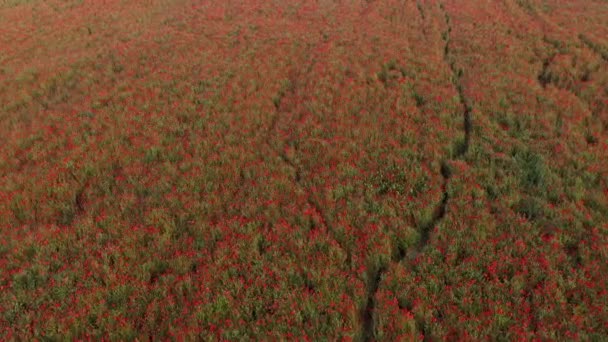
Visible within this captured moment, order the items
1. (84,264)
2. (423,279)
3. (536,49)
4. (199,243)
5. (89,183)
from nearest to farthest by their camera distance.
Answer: (423,279) < (84,264) < (199,243) < (89,183) < (536,49)

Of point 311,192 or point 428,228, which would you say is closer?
point 428,228

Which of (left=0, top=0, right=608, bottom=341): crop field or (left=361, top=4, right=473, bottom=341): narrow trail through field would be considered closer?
(left=0, top=0, right=608, bottom=341): crop field

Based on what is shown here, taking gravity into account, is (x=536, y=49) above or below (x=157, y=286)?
above

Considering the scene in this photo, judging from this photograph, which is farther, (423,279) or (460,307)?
(423,279)

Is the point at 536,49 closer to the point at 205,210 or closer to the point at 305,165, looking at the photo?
the point at 305,165

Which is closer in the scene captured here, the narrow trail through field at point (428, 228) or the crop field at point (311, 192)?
the crop field at point (311, 192)

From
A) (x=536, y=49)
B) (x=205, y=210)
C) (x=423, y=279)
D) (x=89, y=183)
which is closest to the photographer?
(x=423, y=279)

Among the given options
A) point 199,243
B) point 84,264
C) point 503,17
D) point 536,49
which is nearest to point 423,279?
point 199,243
